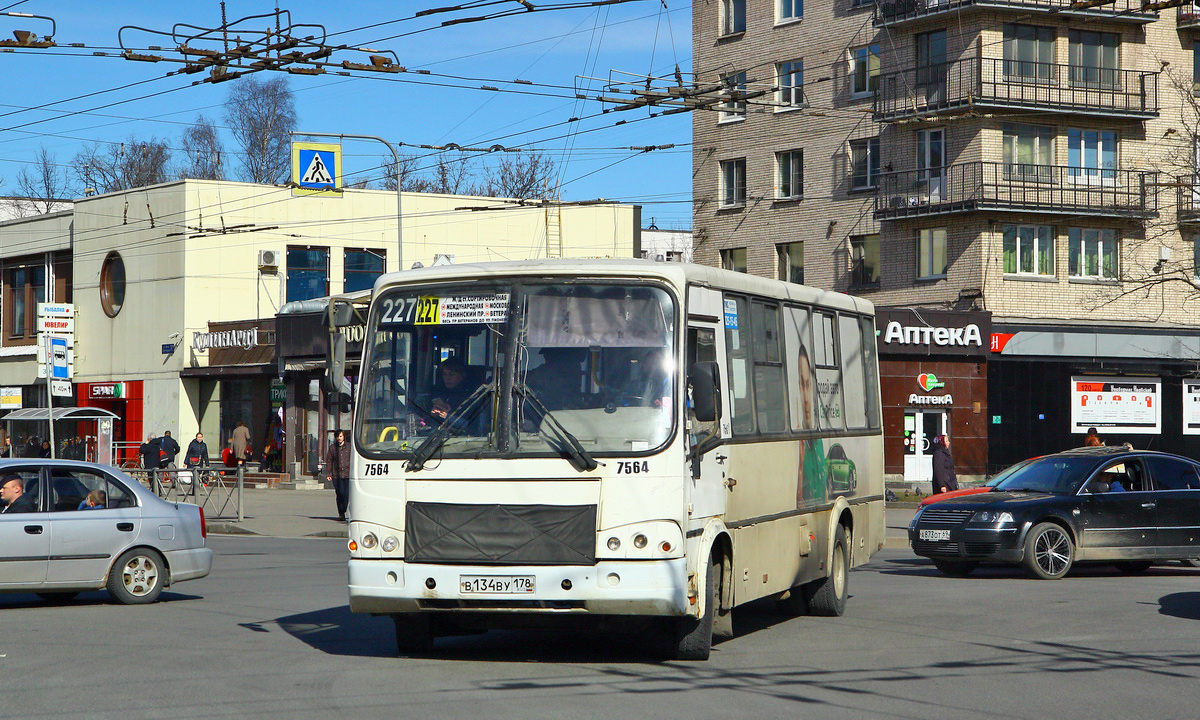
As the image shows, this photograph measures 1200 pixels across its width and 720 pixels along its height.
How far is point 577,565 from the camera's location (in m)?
9.62

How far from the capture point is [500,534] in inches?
383

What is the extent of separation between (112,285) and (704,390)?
1952 inches

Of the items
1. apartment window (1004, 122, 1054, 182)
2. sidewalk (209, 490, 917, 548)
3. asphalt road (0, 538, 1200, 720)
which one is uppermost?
apartment window (1004, 122, 1054, 182)

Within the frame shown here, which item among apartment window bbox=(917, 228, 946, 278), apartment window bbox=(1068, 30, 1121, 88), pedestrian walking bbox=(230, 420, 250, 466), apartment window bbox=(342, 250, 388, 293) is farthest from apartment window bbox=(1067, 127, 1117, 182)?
pedestrian walking bbox=(230, 420, 250, 466)

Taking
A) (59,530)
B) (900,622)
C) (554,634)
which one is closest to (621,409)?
(554,634)

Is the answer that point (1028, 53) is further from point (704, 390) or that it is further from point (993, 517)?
point (704, 390)

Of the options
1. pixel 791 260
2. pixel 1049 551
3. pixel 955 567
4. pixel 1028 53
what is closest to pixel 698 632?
pixel 1049 551

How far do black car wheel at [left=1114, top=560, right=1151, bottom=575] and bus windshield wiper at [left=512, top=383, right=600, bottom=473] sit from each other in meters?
11.0

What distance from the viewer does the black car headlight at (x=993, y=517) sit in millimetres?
17156

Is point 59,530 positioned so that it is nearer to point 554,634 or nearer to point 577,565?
point 554,634

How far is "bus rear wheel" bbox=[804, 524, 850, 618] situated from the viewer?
13273 mm

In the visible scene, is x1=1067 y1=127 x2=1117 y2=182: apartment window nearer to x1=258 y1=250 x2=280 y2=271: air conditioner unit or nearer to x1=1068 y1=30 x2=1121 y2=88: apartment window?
x1=1068 y1=30 x2=1121 y2=88: apartment window

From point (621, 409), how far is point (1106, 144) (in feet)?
123

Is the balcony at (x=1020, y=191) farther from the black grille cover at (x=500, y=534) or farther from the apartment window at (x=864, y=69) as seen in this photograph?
the black grille cover at (x=500, y=534)
